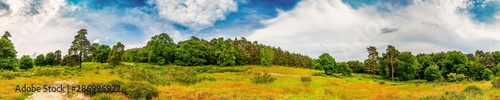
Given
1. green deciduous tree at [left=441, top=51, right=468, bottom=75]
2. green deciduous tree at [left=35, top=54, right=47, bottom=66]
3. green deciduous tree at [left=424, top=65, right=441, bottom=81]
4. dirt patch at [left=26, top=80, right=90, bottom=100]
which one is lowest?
green deciduous tree at [left=424, top=65, right=441, bottom=81]

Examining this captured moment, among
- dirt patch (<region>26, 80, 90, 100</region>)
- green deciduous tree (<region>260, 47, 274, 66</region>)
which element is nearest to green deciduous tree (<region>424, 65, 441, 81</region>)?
green deciduous tree (<region>260, 47, 274, 66</region>)

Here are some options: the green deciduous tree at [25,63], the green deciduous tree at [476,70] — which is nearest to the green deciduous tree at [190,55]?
the green deciduous tree at [25,63]

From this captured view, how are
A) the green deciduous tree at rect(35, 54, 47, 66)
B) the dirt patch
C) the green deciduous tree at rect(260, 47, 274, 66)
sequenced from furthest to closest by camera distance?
the green deciduous tree at rect(260, 47, 274, 66)
the green deciduous tree at rect(35, 54, 47, 66)
the dirt patch

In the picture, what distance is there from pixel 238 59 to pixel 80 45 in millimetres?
50477

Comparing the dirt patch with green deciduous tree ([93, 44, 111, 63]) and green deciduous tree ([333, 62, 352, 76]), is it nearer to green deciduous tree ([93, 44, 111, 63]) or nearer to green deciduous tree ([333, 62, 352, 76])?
green deciduous tree ([93, 44, 111, 63])

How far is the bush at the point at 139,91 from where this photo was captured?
31422 mm

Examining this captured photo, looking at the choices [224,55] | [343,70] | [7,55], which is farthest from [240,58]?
[7,55]

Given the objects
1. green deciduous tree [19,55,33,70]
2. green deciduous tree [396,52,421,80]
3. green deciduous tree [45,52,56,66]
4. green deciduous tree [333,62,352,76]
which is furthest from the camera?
green deciduous tree [45,52,56,66]

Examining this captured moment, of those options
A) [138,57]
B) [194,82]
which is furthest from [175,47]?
[194,82]

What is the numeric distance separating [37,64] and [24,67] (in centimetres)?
2491

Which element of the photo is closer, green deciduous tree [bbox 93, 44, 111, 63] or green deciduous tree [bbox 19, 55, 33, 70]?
green deciduous tree [bbox 19, 55, 33, 70]

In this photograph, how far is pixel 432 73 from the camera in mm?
86438

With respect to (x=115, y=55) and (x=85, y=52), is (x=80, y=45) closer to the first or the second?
(x=85, y=52)

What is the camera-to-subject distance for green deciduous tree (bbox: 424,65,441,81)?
85.2 meters
